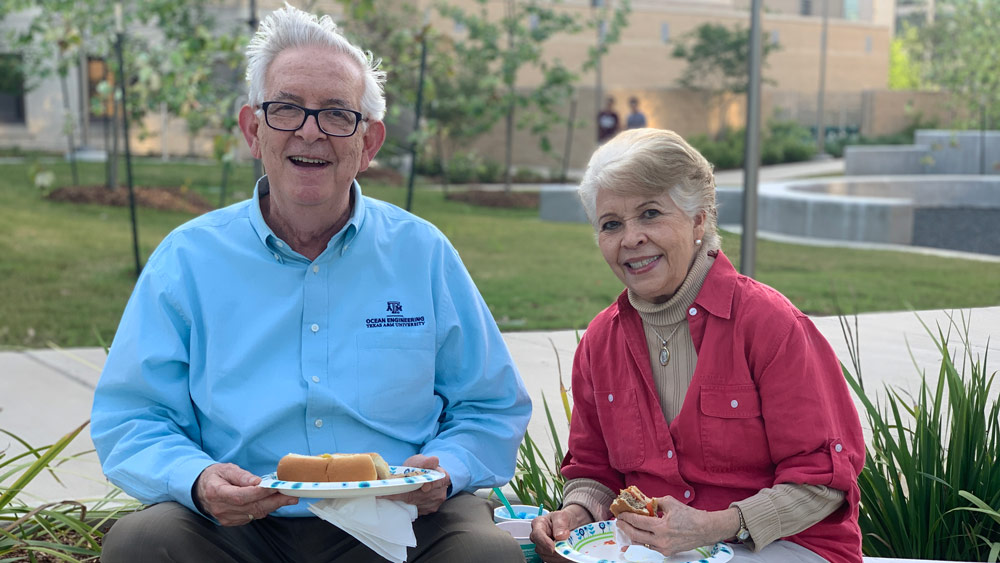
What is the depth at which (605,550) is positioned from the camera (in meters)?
2.39

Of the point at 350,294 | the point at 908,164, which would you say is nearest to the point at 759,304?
the point at 350,294

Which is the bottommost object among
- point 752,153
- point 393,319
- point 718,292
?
point 393,319

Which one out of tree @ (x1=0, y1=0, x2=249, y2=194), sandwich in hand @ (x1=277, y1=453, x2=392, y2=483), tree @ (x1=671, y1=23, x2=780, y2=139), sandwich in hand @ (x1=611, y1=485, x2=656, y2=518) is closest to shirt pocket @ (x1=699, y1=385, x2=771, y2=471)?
sandwich in hand @ (x1=611, y1=485, x2=656, y2=518)

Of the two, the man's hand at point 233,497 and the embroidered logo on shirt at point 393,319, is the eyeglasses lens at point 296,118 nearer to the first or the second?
the embroidered logo on shirt at point 393,319

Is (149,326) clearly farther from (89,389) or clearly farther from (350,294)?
(89,389)

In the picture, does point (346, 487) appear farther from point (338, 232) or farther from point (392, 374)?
point (338, 232)

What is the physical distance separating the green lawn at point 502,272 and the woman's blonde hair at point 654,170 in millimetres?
3151

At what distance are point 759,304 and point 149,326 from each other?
1440 millimetres

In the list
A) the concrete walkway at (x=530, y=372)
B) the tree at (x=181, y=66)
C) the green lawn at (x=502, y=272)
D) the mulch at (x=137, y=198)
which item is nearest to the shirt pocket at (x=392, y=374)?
the concrete walkway at (x=530, y=372)

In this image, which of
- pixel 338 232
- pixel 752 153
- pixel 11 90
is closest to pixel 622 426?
pixel 338 232

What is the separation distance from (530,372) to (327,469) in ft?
8.65

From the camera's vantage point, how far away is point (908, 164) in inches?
948

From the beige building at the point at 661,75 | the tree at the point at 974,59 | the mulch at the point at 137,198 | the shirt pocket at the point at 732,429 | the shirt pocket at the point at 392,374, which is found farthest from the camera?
the beige building at the point at 661,75

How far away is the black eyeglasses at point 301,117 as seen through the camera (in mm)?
2684
